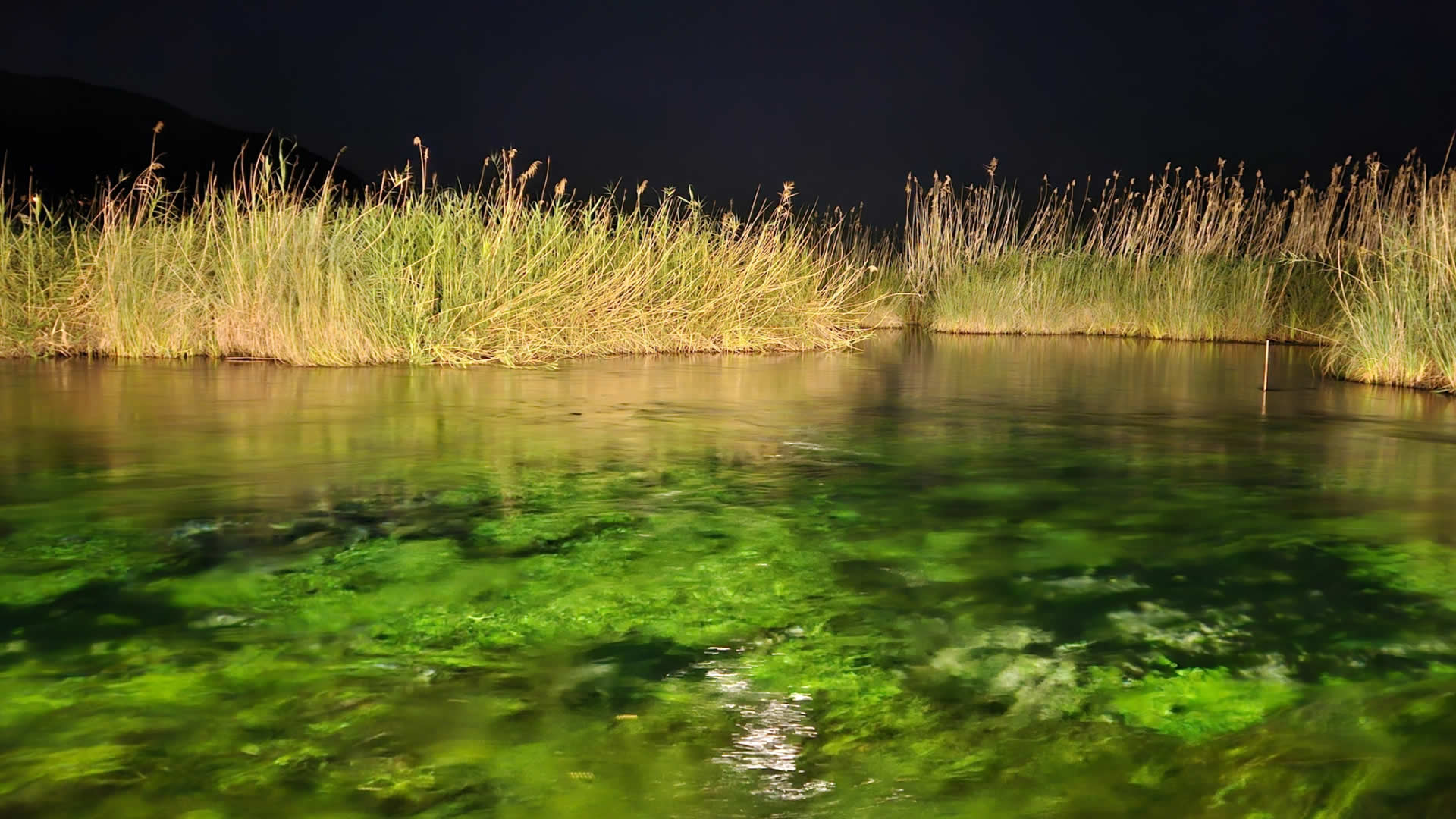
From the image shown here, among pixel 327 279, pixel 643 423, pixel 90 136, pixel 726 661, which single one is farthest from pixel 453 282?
pixel 90 136

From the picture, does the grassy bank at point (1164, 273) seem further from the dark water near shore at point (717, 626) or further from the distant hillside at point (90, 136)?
the distant hillside at point (90, 136)

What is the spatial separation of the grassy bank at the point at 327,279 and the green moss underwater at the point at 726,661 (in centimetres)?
521

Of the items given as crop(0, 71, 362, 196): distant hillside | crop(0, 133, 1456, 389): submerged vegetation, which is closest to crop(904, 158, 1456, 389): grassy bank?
crop(0, 133, 1456, 389): submerged vegetation

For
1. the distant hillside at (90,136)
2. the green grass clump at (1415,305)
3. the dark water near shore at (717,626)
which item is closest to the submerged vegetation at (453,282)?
the green grass clump at (1415,305)

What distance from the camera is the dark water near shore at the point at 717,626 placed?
1572mm

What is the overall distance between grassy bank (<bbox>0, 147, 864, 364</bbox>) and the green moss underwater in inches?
205

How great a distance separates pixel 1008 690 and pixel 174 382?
5772mm

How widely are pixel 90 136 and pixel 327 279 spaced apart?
41.8 meters

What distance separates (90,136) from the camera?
44188mm

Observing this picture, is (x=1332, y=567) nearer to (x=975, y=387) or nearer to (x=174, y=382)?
(x=975, y=387)

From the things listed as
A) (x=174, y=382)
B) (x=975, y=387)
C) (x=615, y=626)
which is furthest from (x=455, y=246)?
(x=615, y=626)

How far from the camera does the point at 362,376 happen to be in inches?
285

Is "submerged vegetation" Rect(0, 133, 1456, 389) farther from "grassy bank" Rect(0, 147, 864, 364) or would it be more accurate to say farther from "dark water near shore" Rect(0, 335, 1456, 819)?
"dark water near shore" Rect(0, 335, 1456, 819)

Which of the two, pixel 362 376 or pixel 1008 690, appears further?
pixel 362 376
